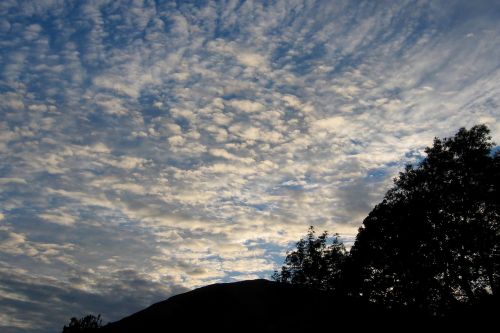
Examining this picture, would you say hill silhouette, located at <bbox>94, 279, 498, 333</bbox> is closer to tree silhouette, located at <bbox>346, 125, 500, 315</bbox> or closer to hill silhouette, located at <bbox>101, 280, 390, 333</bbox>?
hill silhouette, located at <bbox>101, 280, 390, 333</bbox>

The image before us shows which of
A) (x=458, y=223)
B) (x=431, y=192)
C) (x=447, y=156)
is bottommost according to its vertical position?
(x=458, y=223)

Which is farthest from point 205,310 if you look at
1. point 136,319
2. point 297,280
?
point 297,280

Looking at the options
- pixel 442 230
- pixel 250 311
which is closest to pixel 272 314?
pixel 250 311

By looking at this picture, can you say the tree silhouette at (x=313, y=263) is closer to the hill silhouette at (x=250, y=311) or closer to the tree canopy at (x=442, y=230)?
the tree canopy at (x=442, y=230)

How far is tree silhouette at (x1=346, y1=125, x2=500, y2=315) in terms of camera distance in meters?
30.9

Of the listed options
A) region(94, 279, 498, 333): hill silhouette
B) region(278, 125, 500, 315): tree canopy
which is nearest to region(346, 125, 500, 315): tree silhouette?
region(278, 125, 500, 315): tree canopy

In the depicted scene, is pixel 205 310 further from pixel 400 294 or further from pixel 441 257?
pixel 400 294

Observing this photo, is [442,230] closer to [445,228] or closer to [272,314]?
[445,228]

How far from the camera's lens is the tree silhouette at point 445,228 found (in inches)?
1218

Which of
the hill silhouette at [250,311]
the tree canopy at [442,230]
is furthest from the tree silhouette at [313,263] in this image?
the hill silhouette at [250,311]

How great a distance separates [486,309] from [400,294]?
924 inches

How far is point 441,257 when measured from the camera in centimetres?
3297

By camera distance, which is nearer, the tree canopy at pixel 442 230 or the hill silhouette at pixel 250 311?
the hill silhouette at pixel 250 311

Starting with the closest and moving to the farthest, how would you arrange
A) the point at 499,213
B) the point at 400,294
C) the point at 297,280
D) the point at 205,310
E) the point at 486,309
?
the point at 486,309, the point at 205,310, the point at 499,213, the point at 400,294, the point at 297,280
